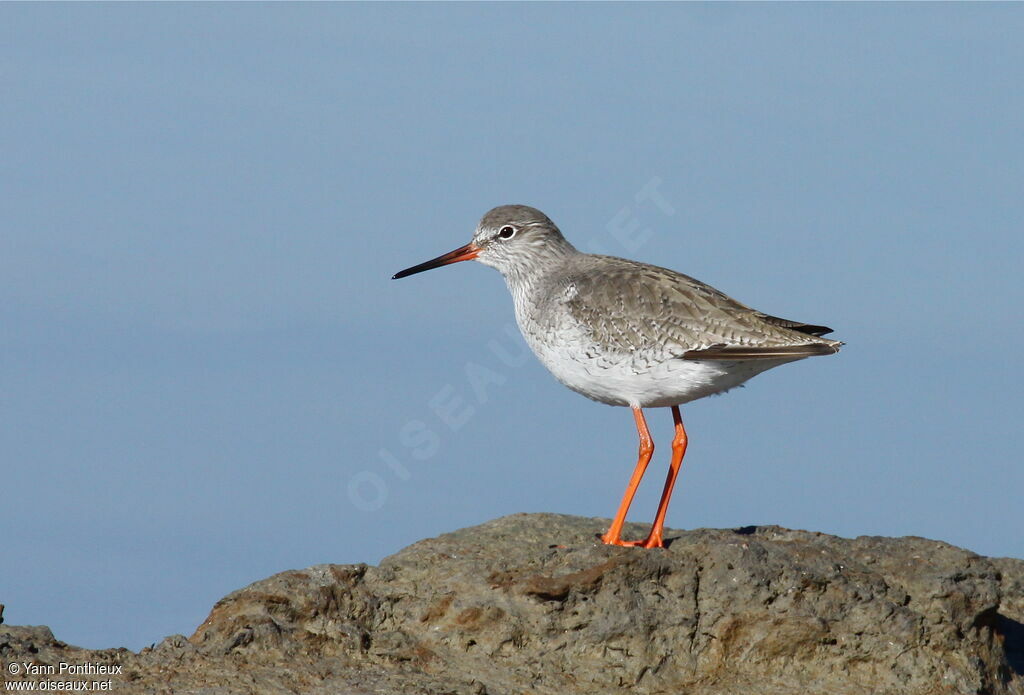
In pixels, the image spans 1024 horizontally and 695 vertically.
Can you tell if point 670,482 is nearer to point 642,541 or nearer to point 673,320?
point 642,541

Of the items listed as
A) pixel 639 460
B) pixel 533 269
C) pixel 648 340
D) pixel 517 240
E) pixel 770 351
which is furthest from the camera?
pixel 517 240

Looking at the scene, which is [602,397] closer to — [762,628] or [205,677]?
[762,628]

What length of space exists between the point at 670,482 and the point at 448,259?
430 cm

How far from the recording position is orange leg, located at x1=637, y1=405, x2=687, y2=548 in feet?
41.5

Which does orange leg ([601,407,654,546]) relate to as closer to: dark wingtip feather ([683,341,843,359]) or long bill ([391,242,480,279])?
dark wingtip feather ([683,341,843,359])

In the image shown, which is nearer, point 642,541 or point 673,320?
point 673,320

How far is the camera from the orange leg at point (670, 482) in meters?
12.6

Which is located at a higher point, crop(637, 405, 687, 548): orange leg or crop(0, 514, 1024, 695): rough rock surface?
crop(637, 405, 687, 548): orange leg

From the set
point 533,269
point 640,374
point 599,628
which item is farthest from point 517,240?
point 599,628

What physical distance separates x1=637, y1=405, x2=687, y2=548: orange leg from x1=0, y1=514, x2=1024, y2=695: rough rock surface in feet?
2.68

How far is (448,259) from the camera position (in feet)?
50.7

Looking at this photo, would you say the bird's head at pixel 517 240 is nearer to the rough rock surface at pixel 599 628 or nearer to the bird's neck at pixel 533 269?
the bird's neck at pixel 533 269

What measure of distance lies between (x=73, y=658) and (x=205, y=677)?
52.1 inches

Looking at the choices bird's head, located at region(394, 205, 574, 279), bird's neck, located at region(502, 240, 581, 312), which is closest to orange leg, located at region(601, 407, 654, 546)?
bird's neck, located at region(502, 240, 581, 312)
